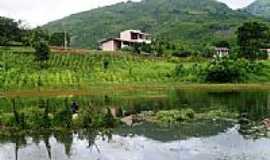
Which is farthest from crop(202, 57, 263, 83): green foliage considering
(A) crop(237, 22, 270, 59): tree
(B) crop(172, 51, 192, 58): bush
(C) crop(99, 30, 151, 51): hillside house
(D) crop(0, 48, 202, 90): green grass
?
(C) crop(99, 30, 151, 51): hillside house

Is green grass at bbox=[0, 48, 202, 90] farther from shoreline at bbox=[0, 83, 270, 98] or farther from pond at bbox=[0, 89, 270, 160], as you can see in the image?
pond at bbox=[0, 89, 270, 160]

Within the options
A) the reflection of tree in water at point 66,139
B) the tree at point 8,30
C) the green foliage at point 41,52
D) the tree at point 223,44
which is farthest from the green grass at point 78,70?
the tree at point 223,44

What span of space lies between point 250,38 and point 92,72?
33.9 m

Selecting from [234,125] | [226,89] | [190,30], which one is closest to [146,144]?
[234,125]

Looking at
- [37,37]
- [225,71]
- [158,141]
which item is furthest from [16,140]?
[37,37]

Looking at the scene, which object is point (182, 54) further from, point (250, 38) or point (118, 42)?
point (118, 42)

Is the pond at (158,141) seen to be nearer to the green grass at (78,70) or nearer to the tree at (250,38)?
the green grass at (78,70)

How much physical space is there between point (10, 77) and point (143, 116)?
Result: 3448 centimetres

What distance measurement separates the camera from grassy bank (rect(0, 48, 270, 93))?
70812 millimetres

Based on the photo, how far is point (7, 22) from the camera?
99.2 meters

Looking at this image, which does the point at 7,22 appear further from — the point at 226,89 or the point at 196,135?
the point at 196,135

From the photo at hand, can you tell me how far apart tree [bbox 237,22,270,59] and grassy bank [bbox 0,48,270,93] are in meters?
6.73

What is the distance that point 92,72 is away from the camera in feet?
257

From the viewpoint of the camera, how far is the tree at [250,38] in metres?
96.1
